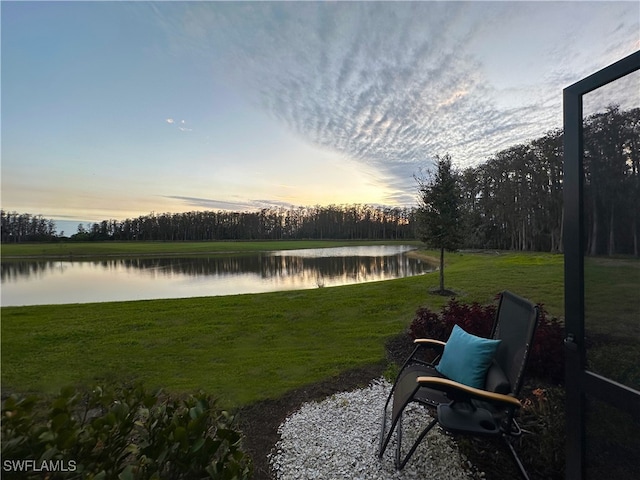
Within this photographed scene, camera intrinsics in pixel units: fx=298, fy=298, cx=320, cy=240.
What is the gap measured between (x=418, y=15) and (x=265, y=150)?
3850mm

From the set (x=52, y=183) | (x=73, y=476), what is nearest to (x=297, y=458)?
(x=73, y=476)

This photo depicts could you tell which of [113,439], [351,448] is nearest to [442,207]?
[351,448]

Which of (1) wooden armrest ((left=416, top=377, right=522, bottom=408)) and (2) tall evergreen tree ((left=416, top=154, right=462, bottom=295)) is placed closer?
(1) wooden armrest ((left=416, top=377, right=522, bottom=408))

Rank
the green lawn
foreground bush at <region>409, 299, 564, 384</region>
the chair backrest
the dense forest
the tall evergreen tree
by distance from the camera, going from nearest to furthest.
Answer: the dense forest → the chair backrest → foreground bush at <region>409, 299, 564, 384</region> → the green lawn → the tall evergreen tree

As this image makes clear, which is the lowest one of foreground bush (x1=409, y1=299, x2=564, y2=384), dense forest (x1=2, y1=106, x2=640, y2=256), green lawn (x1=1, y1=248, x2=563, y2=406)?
green lawn (x1=1, y1=248, x2=563, y2=406)

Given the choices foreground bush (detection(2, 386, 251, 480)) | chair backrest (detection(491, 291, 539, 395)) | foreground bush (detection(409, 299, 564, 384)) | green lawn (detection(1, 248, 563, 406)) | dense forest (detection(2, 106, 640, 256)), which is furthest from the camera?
green lawn (detection(1, 248, 563, 406))

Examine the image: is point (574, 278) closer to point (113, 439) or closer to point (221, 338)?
point (113, 439)

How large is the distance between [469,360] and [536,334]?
4.31 ft

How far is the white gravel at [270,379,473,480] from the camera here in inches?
68.0

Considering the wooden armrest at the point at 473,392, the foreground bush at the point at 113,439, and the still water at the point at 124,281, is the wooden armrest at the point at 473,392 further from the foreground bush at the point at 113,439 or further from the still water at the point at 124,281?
the still water at the point at 124,281

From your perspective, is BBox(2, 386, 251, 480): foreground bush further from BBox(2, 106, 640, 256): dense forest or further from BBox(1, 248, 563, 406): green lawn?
BBox(2, 106, 640, 256): dense forest

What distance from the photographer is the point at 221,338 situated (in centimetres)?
429

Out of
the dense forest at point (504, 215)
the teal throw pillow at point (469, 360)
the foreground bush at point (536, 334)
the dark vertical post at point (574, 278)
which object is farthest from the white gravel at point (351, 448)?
the dense forest at point (504, 215)

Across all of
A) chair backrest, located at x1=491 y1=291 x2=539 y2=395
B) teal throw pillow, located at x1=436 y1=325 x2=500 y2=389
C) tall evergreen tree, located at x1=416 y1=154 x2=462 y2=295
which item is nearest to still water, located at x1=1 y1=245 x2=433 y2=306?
teal throw pillow, located at x1=436 y1=325 x2=500 y2=389
